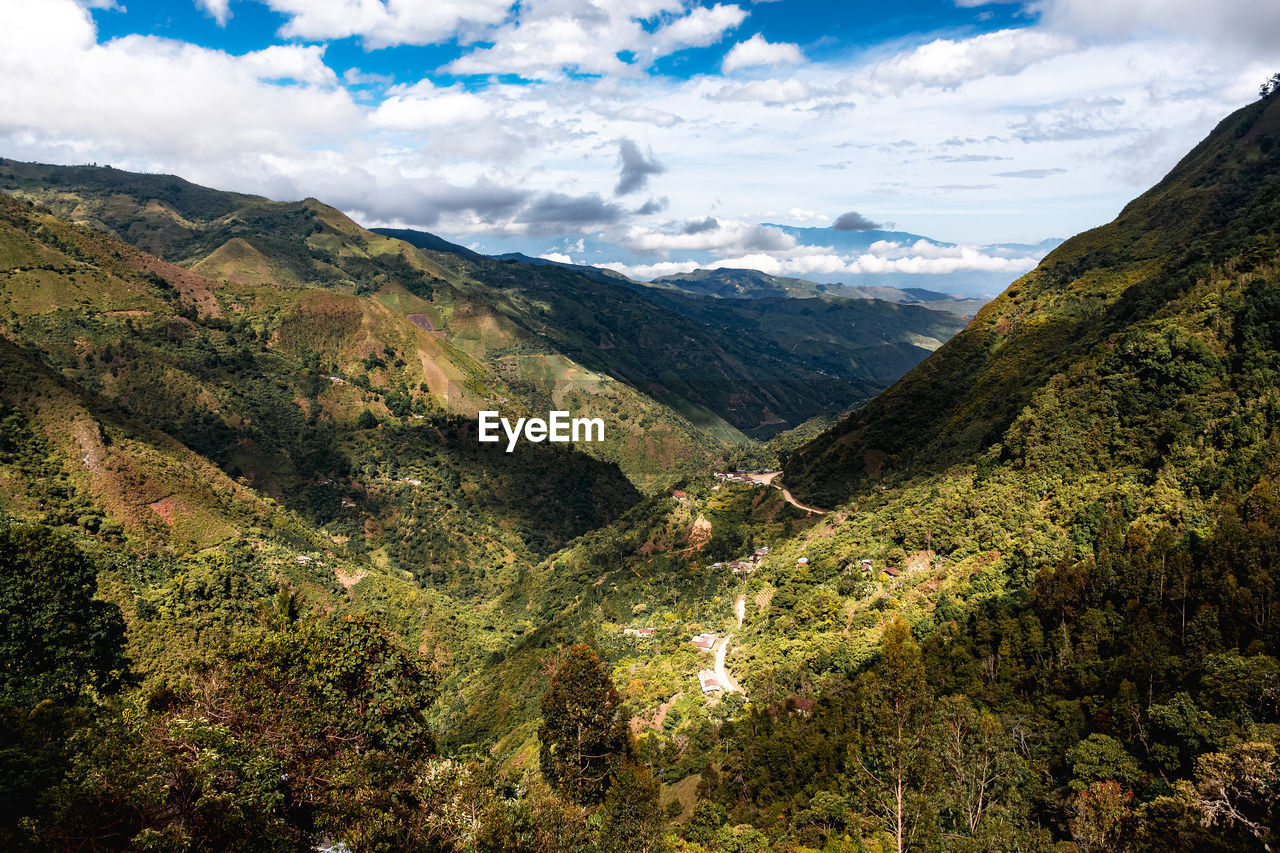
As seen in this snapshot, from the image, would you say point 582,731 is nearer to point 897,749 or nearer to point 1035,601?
point 897,749

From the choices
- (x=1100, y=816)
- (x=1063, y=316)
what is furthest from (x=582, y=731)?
(x=1063, y=316)

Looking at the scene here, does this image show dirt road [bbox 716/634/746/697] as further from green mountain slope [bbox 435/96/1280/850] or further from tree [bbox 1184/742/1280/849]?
tree [bbox 1184/742/1280/849]

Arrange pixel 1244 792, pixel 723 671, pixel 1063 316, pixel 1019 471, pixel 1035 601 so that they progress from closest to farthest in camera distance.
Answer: pixel 1244 792 → pixel 1035 601 → pixel 1019 471 → pixel 723 671 → pixel 1063 316

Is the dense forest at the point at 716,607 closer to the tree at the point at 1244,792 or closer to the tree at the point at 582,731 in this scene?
the tree at the point at 1244,792

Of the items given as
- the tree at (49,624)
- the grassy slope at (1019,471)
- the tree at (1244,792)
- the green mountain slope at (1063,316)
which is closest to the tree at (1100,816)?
the tree at (1244,792)

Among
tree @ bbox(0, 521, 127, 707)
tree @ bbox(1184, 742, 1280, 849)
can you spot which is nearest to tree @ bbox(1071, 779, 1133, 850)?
tree @ bbox(1184, 742, 1280, 849)

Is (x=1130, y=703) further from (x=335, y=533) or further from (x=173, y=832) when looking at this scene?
(x=335, y=533)
